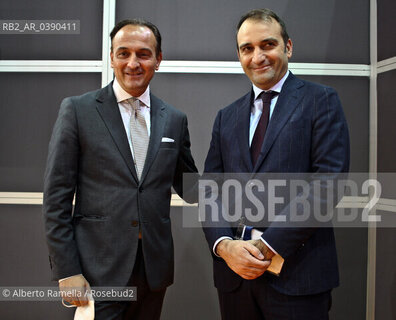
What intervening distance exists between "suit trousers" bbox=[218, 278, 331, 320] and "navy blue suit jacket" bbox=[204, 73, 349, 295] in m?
0.03

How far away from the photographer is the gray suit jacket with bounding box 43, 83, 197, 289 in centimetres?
163

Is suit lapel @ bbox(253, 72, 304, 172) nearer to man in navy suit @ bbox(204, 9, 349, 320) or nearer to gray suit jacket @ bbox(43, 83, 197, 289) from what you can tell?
man in navy suit @ bbox(204, 9, 349, 320)

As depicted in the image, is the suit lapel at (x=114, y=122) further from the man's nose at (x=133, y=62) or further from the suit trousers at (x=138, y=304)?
the suit trousers at (x=138, y=304)

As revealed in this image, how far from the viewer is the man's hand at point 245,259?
1514 millimetres

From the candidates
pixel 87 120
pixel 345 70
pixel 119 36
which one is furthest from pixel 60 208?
pixel 345 70

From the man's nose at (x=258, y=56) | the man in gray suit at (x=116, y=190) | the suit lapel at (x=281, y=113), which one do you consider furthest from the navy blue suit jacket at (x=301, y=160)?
the man in gray suit at (x=116, y=190)

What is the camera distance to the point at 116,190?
A: 169cm

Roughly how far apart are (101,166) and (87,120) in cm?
22

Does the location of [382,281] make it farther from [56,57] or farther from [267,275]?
[56,57]

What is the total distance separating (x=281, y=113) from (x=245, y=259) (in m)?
0.65

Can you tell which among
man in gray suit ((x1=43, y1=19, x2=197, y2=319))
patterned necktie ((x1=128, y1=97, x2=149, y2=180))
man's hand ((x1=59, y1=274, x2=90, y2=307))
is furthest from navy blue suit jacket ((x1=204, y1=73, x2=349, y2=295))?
man's hand ((x1=59, y1=274, x2=90, y2=307))

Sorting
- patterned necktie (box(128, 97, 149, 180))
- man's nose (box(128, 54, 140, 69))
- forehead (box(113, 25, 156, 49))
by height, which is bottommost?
patterned necktie (box(128, 97, 149, 180))

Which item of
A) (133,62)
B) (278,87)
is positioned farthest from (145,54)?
(278,87)

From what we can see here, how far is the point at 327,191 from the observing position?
4.99 ft
